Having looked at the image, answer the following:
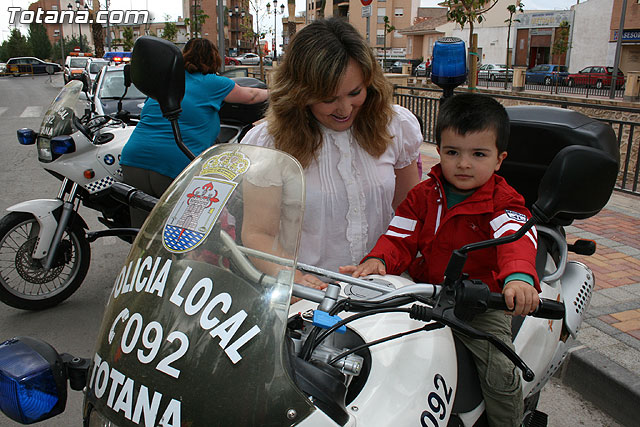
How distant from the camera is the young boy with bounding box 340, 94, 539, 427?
159cm

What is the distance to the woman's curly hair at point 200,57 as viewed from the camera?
4148 millimetres

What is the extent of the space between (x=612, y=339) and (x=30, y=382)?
10.6 ft

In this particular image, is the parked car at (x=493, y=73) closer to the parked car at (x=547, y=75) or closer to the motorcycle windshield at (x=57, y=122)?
the parked car at (x=547, y=75)

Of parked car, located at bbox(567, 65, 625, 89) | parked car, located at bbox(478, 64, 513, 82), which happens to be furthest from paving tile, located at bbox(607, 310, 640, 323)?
parked car, located at bbox(478, 64, 513, 82)

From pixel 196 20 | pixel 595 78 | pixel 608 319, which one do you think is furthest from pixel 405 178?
pixel 196 20

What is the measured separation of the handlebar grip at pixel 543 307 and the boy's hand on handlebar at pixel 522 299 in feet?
0.05

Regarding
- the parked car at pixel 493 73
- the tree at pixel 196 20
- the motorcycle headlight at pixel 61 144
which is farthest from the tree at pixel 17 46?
the motorcycle headlight at pixel 61 144

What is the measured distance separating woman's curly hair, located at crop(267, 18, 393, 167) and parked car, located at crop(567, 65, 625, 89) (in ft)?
97.6

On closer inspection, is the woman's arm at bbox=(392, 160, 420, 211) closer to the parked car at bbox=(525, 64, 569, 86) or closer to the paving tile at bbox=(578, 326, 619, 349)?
the paving tile at bbox=(578, 326, 619, 349)

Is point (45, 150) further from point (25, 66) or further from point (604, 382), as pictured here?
point (25, 66)

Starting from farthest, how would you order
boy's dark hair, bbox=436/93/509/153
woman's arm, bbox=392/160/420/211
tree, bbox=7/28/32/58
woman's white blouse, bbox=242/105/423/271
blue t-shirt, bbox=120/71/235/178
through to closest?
tree, bbox=7/28/32/58 → blue t-shirt, bbox=120/71/235/178 → woman's arm, bbox=392/160/420/211 → woman's white blouse, bbox=242/105/423/271 → boy's dark hair, bbox=436/93/509/153

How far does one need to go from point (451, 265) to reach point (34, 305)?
3.76 m

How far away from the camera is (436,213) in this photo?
1.92m

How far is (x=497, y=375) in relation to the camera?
5.14 ft
